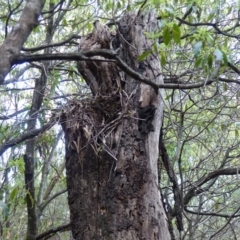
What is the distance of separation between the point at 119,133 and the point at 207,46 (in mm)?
667

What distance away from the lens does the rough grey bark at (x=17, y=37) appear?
131cm

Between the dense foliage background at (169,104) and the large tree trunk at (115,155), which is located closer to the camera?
the large tree trunk at (115,155)

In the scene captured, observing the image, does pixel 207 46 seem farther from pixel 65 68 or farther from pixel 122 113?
pixel 65 68

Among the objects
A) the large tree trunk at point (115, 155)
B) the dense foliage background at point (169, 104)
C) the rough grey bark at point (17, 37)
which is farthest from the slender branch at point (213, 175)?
the rough grey bark at point (17, 37)

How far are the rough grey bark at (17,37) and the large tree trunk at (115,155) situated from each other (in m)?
0.59

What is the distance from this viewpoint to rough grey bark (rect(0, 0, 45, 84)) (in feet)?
4.30

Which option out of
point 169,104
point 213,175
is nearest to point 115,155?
point 213,175

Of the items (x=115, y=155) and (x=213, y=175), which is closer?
(x=115, y=155)

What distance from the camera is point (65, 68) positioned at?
138 inches

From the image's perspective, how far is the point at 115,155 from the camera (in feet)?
6.21

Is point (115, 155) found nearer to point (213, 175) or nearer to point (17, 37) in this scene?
point (17, 37)

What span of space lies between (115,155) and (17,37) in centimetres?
72

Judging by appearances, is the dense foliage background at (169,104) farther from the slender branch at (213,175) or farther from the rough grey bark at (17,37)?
the rough grey bark at (17,37)

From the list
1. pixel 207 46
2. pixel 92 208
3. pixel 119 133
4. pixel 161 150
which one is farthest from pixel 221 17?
pixel 92 208
